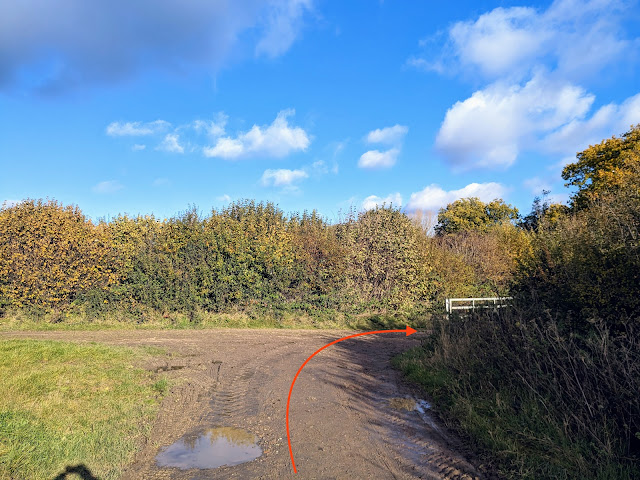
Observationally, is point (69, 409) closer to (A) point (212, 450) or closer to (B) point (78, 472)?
(B) point (78, 472)

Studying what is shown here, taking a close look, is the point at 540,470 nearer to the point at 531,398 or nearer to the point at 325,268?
the point at 531,398

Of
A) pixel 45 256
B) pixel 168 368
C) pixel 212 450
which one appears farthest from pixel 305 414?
pixel 45 256

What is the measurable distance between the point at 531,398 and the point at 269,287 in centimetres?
1427

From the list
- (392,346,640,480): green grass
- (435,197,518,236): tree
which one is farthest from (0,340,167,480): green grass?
(435,197,518,236): tree

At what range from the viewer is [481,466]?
5320 mm

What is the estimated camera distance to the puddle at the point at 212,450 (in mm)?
5617

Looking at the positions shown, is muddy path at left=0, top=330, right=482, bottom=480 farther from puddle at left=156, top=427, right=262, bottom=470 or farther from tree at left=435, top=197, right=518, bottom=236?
tree at left=435, top=197, right=518, bottom=236

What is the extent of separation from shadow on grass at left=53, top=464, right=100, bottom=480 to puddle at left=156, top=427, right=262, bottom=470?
2.67 ft

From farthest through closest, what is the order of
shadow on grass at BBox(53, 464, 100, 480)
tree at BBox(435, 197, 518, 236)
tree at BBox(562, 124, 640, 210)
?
tree at BBox(435, 197, 518, 236) < tree at BBox(562, 124, 640, 210) < shadow on grass at BBox(53, 464, 100, 480)

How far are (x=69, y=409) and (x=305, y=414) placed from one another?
3.84 meters

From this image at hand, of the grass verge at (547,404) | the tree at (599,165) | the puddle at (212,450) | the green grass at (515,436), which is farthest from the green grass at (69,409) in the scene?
the tree at (599,165)

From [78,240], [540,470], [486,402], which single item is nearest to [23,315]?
[78,240]

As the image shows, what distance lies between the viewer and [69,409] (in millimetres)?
6930

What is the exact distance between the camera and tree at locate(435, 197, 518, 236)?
148 ft
